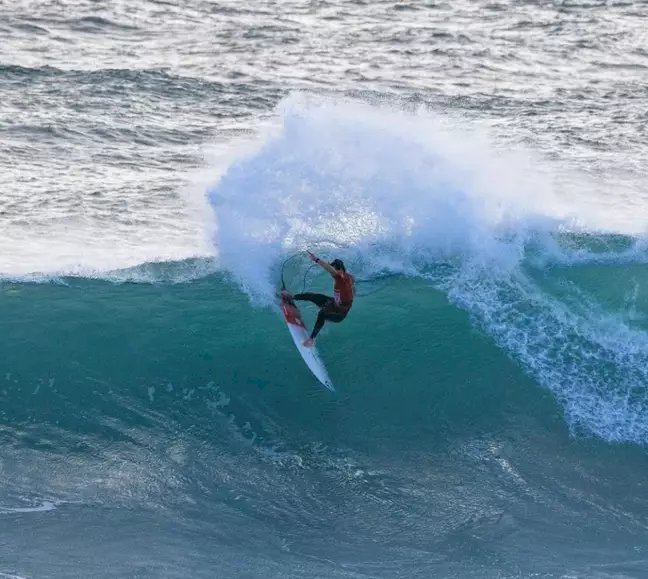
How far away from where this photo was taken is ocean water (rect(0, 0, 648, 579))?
10.1 m

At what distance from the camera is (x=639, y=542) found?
10289 millimetres

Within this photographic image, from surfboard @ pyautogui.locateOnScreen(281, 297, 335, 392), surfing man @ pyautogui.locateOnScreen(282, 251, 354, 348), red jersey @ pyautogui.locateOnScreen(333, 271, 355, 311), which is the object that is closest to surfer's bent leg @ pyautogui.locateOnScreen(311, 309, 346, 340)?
surfing man @ pyautogui.locateOnScreen(282, 251, 354, 348)

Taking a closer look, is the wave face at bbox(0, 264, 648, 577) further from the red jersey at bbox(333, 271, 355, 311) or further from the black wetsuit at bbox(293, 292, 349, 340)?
the red jersey at bbox(333, 271, 355, 311)

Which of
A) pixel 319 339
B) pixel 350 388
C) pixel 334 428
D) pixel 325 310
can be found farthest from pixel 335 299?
pixel 334 428

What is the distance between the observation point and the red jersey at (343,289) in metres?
11.2

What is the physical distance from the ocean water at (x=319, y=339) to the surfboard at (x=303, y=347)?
0.51ft

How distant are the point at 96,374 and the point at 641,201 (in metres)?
9.21

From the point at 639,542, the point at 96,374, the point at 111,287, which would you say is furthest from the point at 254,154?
the point at 639,542

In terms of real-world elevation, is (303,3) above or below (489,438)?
above

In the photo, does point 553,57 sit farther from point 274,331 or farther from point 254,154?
point 274,331

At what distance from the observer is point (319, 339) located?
12.4m

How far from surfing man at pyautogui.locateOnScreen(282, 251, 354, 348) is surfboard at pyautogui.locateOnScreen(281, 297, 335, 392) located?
0.10 metres

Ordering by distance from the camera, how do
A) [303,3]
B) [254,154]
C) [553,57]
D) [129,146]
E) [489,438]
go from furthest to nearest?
[303,3], [553,57], [129,146], [254,154], [489,438]

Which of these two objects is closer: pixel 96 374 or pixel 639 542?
pixel 639 542
